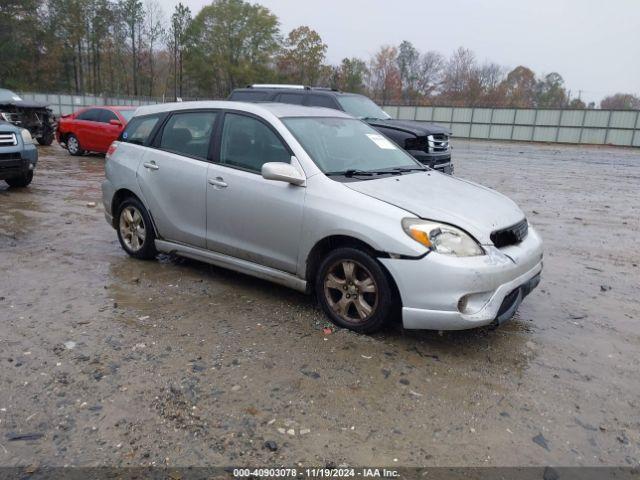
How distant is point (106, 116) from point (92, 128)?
75 cm

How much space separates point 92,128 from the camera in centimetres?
1566

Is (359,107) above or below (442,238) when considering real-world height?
above

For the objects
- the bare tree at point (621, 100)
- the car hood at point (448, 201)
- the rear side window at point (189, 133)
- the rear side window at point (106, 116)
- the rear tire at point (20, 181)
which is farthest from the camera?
the bare tree at point (621, 100)

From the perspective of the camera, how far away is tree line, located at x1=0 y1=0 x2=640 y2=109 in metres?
59.0

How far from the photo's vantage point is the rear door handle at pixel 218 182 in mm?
4592

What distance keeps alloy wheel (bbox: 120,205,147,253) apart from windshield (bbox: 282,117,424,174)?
6.94 feet

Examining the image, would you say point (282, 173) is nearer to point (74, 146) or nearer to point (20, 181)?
point (20, 181)

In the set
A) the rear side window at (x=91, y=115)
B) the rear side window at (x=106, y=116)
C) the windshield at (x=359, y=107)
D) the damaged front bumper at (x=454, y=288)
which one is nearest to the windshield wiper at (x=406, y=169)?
the damaged front bumper at (x=454, y=288)

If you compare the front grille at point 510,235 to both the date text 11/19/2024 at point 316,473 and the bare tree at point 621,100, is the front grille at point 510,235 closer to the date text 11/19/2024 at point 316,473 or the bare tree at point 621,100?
the date text 11/19/2024 at point 316,473

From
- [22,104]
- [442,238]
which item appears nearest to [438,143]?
[442,238]

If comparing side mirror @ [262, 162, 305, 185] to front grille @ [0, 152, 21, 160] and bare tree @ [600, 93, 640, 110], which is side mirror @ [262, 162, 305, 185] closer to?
front grille @ [0, 152, 21, 160]

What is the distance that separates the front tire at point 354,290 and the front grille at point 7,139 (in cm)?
757

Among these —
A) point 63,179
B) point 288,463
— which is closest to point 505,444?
point 288,463

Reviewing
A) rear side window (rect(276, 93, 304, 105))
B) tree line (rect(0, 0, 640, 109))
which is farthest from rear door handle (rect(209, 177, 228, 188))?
tree line (rect(0, 0, 640, 109))
